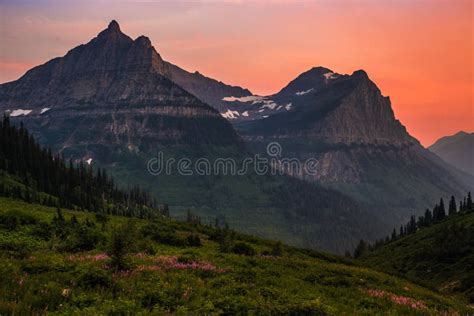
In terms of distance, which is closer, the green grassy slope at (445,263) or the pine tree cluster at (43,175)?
the green grassy slope at (445,263)

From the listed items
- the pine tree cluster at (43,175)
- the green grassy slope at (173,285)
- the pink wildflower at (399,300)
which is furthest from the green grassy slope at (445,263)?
the pine tree cluster at (43,175)

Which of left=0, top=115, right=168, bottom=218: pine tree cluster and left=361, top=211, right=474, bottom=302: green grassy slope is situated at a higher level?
left=0, top=115, right=168, bottom=218: pine tree cluster

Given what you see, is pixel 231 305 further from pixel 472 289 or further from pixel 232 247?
pixel 472 289

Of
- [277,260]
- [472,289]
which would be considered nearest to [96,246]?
[277,260]

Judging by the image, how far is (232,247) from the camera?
40.9 metres

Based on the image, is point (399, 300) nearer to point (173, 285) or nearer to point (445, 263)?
point (173, 285)

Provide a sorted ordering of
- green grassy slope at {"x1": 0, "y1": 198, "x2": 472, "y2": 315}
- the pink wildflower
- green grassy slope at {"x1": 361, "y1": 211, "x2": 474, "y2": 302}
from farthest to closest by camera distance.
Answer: green grassy slope at {"x1": 361, "y1": 211, "x2": 474, "y2": 302}, the pink wildflower, green grassy slope at {"x1": 0, "y1": 198, "x2": 472, "y2": 315}

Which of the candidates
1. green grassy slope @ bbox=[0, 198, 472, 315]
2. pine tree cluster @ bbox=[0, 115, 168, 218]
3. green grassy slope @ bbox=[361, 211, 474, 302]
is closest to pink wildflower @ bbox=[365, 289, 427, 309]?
green grassy slope @ bbox=[0, 198, 472, 315]

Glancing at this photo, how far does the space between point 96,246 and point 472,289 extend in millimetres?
51371

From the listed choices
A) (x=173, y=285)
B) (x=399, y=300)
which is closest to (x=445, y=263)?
(x=399, y=300)

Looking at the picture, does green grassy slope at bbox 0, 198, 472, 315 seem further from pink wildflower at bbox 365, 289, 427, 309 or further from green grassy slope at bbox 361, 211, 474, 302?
green grassy slope at bbox 361, 211, 474, 302

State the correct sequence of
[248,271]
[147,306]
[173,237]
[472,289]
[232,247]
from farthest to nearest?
[472,289]
[173,237]
[232,247]
[248,271]
[147,306]

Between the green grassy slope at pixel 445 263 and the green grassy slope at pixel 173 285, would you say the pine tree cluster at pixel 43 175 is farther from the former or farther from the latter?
the green grassy slope at pixel 173 285

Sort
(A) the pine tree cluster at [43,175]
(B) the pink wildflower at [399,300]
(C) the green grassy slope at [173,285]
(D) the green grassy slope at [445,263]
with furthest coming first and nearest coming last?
1. (A) the pine tree cluster at [43,175]
2. (D) the green grassy slope at [445,263]
3. (B) the pink wildflower at [399,300]
4. (C) the green grassy slope at [173,285]
